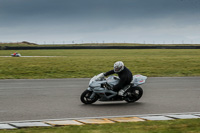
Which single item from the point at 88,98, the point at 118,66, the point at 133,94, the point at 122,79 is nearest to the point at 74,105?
the point at 88,98

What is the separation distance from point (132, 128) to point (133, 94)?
3872 millimetres

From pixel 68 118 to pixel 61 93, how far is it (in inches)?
189

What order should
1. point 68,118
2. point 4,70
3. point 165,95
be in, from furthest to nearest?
1. point 4,70
2. point 165,95
3. point 68,118

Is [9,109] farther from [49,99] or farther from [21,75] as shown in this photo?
[21,75]

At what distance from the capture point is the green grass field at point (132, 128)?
22.9ft

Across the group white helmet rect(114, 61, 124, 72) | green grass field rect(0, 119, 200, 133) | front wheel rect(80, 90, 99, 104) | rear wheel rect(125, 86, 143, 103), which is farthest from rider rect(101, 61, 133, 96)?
green grass field rect(0, 119, 200, 133)

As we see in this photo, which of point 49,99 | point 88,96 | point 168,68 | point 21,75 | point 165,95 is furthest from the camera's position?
point 168,68

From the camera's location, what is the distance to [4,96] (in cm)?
1242

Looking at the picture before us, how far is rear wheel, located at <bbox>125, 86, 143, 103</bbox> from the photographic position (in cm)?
1102

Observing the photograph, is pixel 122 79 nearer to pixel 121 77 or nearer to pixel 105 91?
pixel 121 77

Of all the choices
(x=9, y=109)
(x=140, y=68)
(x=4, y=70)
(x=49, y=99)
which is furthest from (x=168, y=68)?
(x=9, y=109)

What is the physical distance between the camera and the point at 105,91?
10594mm

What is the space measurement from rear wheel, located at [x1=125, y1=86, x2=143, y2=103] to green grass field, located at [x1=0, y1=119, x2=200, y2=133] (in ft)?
10.5

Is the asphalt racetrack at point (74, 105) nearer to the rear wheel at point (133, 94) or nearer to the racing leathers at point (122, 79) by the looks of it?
the rear wheel at point (133, 94)
